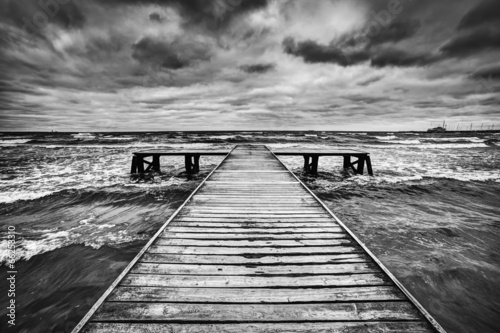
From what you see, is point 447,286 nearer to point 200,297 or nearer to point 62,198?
point 200,297

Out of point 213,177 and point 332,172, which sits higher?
point 213,177

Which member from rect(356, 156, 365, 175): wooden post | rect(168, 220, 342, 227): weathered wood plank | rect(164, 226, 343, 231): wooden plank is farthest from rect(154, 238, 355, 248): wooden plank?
rect(356, 156, 365, 175): wooden post

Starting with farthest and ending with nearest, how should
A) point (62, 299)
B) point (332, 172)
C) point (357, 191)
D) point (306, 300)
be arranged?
point (332, 172)
point (357, 191)
point (62, 299)
point (306, 300)

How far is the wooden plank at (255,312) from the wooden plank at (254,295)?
63mm

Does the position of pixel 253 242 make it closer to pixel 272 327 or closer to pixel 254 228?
pixel 254 228

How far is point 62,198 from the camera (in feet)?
30.8

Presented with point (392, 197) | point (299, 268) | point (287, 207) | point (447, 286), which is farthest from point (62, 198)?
point (392, 197)

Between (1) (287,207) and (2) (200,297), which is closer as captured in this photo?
(2) (200,297)

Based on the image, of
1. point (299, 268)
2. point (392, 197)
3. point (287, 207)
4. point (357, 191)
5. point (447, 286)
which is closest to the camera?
point (299, 268)

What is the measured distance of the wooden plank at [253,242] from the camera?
3.48 m

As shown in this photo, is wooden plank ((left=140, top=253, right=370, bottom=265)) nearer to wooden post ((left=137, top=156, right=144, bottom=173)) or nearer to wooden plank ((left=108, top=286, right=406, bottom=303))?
wooden plank ((left=108, top=286, right=406, bottom=303))

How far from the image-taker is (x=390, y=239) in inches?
238

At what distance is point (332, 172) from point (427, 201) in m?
6.71

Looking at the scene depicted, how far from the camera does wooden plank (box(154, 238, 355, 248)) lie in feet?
11.4
